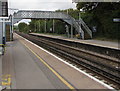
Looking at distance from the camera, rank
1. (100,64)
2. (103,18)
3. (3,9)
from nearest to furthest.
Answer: (100,64) < (3,9) < (103,18)

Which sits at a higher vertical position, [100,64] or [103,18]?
[103,18]

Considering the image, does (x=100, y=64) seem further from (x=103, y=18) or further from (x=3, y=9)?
(x=103, y=18)

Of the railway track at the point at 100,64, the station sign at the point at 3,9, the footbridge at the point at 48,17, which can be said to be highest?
the footbridge at the point at 48,17

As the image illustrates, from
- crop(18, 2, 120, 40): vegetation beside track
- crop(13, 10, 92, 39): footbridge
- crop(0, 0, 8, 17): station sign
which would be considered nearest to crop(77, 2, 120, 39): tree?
crop(18, 2, 120, 40): vegetation beside track

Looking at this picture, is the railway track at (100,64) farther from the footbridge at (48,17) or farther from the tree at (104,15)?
the footbridge at (48,17)

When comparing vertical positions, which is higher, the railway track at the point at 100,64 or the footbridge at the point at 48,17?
the footbridge at the point at 48,17

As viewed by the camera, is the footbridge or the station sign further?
the footbridge

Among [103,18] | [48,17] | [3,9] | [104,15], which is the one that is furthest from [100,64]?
[48,17]

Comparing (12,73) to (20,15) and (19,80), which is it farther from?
(20,15)

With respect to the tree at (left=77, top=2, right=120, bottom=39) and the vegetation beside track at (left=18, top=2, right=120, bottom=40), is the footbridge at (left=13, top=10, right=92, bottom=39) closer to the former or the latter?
the vegetation beside track at (left=18, top=2, right=120, bottom=40)

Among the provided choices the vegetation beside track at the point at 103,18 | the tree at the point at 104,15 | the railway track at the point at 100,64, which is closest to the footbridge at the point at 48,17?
the vegetation beside track at the point at 103,18

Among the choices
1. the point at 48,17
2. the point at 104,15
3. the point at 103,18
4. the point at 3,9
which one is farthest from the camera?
the point at 48,17

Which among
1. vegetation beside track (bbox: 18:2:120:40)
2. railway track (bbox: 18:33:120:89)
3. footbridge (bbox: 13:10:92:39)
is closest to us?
railway track (bbox: 18:33:120:89)

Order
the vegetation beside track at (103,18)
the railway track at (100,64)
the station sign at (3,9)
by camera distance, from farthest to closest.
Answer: the vegetation beside track at (103,18), the station sign at (3,9), the railway track at (100,64)
